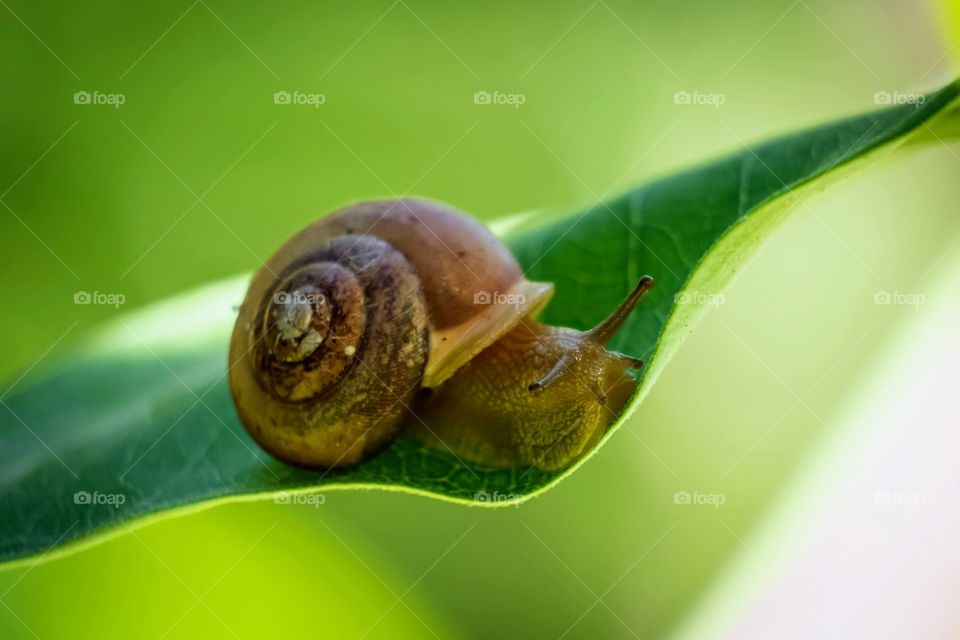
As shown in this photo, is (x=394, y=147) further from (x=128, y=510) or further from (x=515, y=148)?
(x=128, y=510)

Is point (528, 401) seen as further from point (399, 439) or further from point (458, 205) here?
point (458, 205)

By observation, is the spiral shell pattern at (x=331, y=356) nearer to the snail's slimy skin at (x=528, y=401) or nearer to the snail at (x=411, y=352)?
the snail at (x=411, y=352)

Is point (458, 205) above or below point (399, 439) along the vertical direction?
above

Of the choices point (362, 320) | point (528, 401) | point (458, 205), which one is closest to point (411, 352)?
point (362, 320)

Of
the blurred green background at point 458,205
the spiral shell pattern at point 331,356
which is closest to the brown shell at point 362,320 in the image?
the spiral shell pattern at point 331,356

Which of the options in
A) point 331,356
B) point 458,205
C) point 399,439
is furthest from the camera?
point 458,205

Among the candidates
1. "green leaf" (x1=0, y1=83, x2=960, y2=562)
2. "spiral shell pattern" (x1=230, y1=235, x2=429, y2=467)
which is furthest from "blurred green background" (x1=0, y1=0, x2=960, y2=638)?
"spiral shell pattern" (x1=230, y1=235, x2=429, y2=467)

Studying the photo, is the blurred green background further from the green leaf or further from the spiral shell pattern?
the spiral shell pattern
